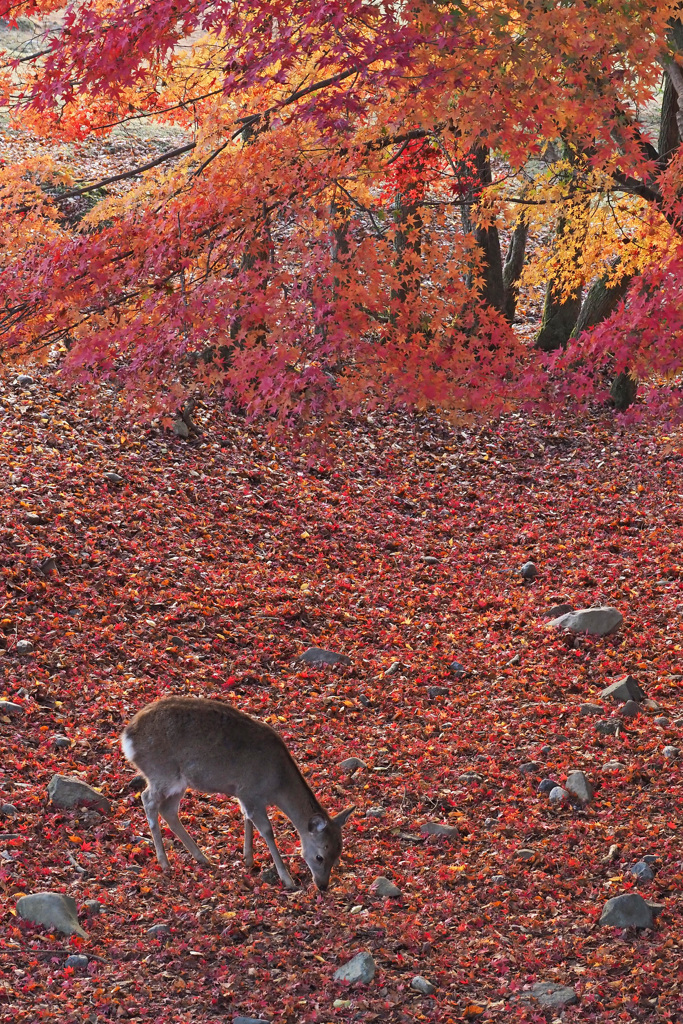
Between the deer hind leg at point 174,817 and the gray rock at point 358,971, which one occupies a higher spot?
the deer hind leg at point 174,817

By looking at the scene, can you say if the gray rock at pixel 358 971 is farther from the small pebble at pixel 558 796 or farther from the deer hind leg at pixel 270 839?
the small pebble at pixel 558 796

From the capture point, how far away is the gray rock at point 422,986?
215 inches

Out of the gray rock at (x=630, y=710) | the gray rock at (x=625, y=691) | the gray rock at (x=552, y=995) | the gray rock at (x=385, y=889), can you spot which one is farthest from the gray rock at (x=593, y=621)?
the gray rock at (x=552, y=995)

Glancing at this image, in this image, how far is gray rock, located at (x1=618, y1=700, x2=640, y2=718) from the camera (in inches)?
364

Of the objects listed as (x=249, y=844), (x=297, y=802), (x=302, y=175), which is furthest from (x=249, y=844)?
(x=302, y=175)

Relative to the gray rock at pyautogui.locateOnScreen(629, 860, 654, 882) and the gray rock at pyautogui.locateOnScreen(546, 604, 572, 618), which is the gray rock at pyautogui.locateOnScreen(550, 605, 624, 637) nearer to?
the gray rock at pyautogui.locateOnScreen(546, 604, 572, 618)

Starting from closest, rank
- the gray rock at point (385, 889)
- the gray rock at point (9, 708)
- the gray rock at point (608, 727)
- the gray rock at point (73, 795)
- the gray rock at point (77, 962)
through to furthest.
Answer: the gray rock at point (77, 962)
the gray rock at point (385, 889)
the gray rock at point (73, 795)
the gray rock at point (9, 708)
the gray rock at point (608, 727)

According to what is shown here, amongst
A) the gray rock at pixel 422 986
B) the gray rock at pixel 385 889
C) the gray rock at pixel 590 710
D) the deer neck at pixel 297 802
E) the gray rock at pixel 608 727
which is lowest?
the gray rock at pixel 590 710

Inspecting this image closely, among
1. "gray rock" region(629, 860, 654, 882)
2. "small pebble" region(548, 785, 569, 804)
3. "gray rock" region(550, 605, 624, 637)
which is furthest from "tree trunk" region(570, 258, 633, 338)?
"gray rock" region(629, 860, 654, 882)

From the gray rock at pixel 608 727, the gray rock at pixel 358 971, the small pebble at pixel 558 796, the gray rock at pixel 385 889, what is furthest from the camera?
the gray rock at pixel 608 727

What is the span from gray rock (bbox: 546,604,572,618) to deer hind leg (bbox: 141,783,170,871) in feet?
21.5

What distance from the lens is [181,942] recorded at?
5.59 meters

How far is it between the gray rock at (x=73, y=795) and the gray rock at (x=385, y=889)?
2.14 meters

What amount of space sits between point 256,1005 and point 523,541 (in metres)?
9.89
